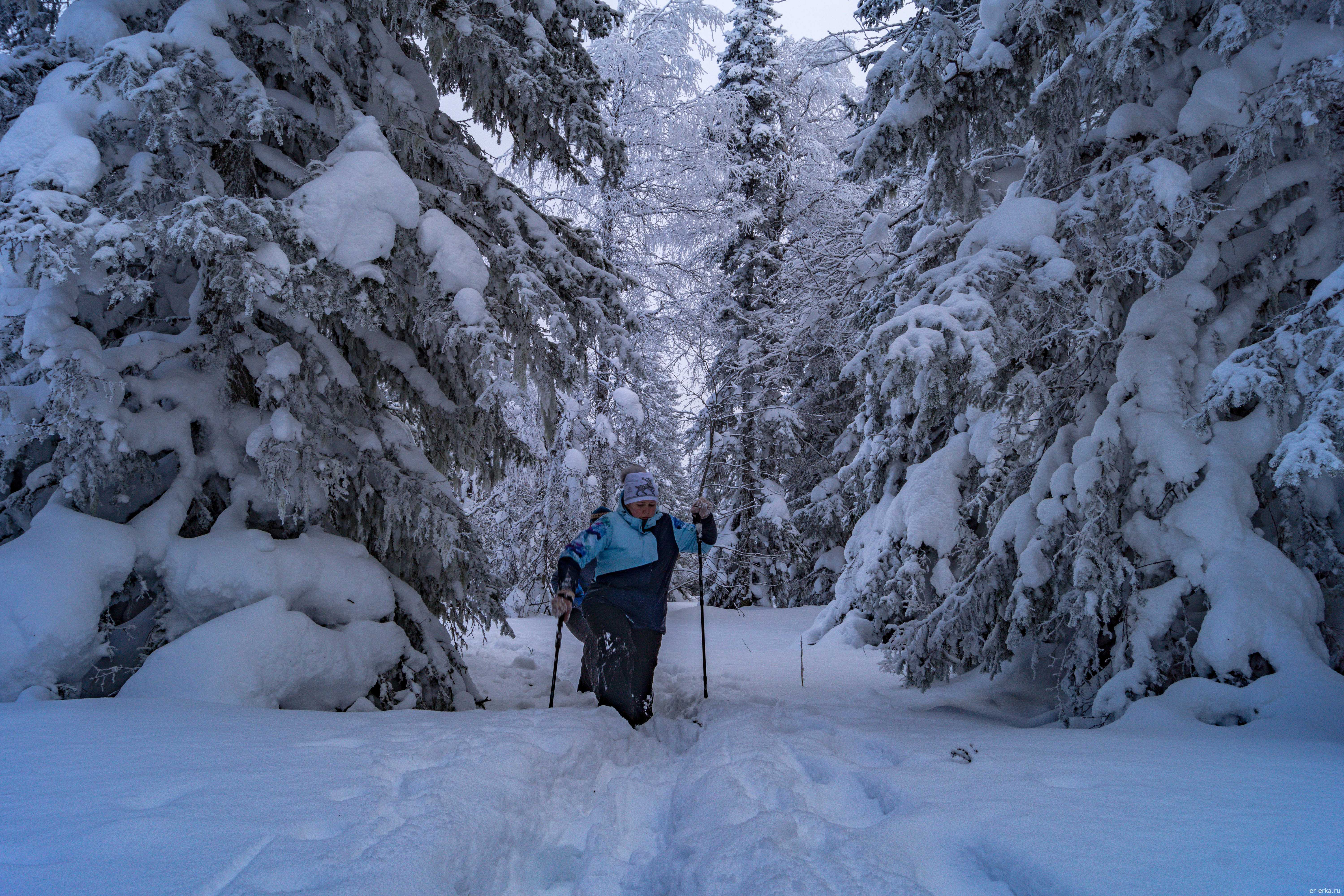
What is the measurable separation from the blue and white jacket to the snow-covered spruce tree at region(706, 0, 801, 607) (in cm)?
838

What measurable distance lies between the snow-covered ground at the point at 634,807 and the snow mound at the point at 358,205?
2.63 metres

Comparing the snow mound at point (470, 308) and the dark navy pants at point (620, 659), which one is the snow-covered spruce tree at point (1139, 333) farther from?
the snow mound at point (470, 308)

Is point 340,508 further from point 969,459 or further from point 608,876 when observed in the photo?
point 969,459

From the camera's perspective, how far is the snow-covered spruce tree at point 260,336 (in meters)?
3.58

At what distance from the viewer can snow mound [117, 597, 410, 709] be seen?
3768 millimetres

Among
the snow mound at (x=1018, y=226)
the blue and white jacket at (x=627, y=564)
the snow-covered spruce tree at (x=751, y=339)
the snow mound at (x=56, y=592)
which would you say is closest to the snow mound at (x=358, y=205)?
the snow mound at (x=56, y=592)

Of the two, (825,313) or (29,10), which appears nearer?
(29,10)

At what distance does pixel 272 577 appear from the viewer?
4.16 m

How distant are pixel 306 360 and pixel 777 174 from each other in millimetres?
13398

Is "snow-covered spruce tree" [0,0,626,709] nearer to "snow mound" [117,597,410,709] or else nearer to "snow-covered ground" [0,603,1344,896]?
"snow mound" [117,597,410,709]

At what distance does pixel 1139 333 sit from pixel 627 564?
395 centimetres

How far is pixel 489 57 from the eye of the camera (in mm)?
5434

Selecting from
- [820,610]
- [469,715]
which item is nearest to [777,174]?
[820,610]

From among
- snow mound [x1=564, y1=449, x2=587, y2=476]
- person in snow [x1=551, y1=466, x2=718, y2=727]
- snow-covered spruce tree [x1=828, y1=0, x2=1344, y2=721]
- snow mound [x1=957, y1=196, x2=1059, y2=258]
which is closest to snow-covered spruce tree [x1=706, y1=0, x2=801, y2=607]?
snow mound [x1=564, y1=449, x2=587, y2=476]
